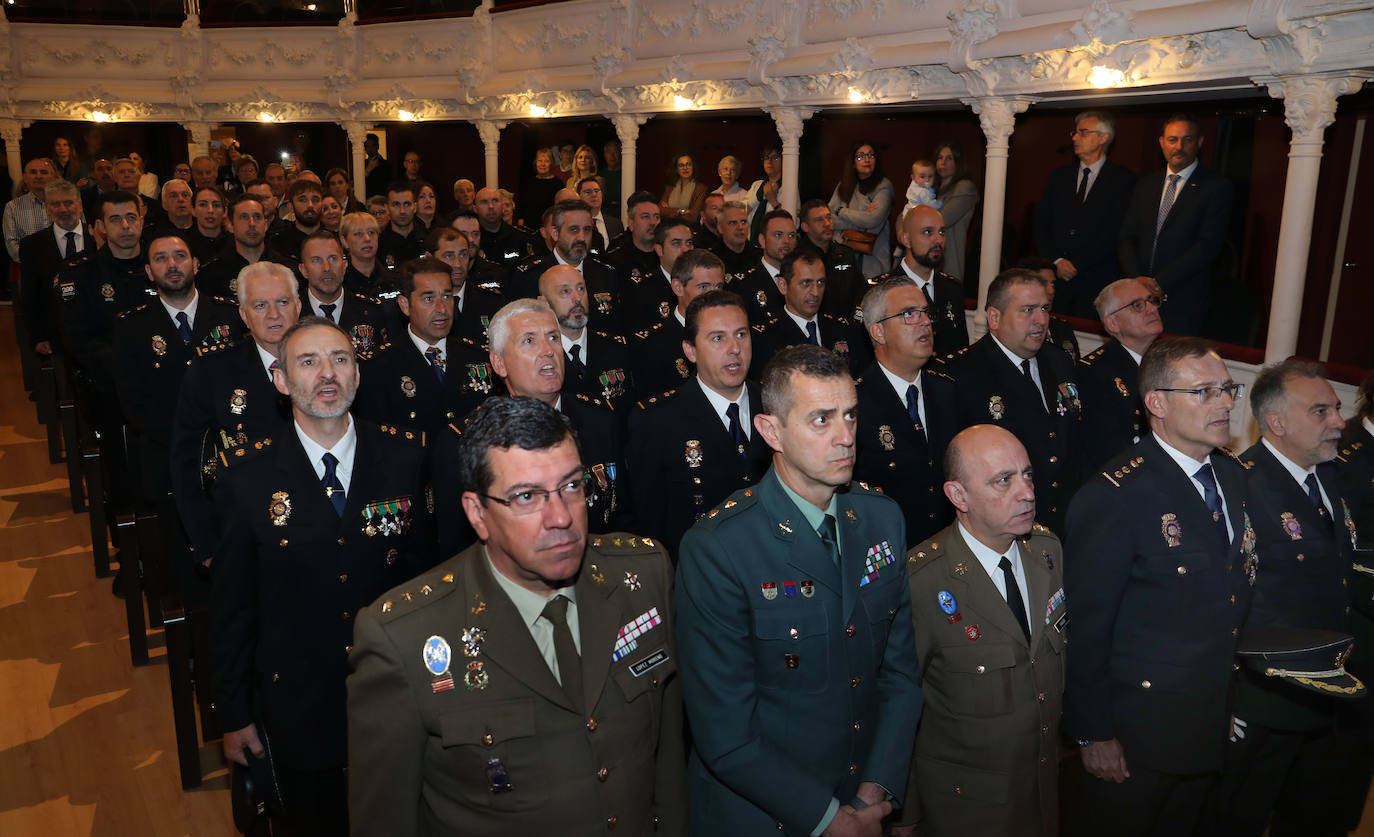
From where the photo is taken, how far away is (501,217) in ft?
30.2

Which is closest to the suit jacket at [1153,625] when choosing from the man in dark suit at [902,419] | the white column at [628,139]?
the man in dark suit at [902,419]

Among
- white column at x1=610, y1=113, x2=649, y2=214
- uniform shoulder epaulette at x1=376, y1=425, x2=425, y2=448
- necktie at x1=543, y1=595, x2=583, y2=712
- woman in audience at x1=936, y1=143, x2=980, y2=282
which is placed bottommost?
necktie at x1=543, y1=595, x2=583, y2=712

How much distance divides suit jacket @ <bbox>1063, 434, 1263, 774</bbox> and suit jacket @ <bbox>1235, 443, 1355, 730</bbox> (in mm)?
338

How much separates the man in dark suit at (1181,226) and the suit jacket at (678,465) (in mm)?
3977

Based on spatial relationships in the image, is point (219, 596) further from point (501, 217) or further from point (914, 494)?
point (501, 217)

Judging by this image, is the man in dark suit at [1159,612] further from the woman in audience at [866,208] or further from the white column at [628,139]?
the white column at [628,139]

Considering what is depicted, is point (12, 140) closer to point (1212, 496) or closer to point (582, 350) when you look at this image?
point (582, 350)

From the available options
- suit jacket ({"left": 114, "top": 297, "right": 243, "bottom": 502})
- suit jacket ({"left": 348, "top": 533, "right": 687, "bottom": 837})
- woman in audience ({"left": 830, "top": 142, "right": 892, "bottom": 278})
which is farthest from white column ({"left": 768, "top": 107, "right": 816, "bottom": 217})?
suit jacket ({"left": 348, "top": 533, "right": 687, "bottom": 837})

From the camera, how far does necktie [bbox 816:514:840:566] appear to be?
233 centimetres

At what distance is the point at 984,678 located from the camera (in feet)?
8.16

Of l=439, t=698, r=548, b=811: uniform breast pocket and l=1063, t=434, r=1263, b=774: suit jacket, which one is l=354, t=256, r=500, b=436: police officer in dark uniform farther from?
l=1063, t=434, r=1263, b=774: suit jacket

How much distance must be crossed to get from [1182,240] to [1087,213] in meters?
0.96

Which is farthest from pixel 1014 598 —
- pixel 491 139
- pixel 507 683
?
pixel 491 139

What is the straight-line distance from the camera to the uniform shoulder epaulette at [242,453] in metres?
2.76
